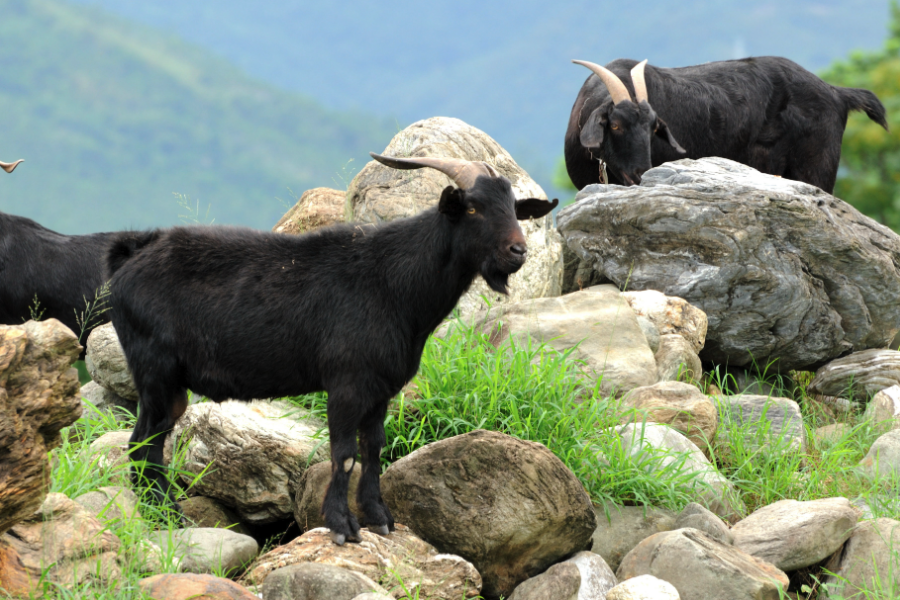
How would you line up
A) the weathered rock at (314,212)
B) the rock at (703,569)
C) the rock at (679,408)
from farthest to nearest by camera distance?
the weathered rock at (314,212)
the rock at (679,408)
the rock at (703,569)

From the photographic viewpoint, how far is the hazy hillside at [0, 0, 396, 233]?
94.1 metres

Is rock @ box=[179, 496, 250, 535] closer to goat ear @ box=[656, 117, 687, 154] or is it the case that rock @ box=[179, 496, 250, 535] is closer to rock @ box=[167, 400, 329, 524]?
rock @ box=[167, 400, 329, 524]

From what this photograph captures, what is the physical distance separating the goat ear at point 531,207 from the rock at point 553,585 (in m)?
1.78

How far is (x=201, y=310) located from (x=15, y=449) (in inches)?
58.5

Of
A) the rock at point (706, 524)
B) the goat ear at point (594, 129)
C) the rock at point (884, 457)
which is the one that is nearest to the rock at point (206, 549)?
the rock at point (706, 524)

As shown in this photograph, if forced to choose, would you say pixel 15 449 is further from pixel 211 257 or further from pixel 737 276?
pixel 737 276

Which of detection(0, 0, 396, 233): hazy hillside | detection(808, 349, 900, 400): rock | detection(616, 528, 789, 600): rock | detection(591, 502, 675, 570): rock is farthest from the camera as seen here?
detection(0, 0, 396, 233): hazy hillside

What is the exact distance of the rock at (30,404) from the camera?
10.7 feet

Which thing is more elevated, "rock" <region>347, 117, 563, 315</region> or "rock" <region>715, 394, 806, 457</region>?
"rock" <region>347, 117, 563, 315</region>

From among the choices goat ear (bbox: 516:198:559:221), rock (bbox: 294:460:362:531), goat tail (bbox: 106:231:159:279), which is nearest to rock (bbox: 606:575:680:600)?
rock (bbox: 294:460:362:531)

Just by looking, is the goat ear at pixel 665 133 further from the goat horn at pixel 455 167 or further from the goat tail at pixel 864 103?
the goat horn at pixel 455 167

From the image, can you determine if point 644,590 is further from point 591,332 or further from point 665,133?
point 665,133

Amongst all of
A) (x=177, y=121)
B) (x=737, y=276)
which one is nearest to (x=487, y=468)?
→ (x=737, y=276)

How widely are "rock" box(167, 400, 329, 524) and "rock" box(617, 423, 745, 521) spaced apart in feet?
5.97
